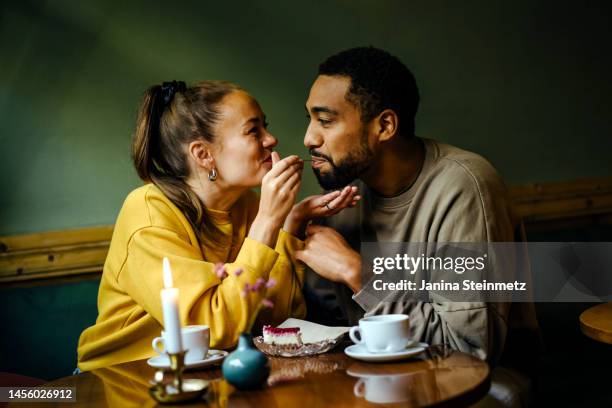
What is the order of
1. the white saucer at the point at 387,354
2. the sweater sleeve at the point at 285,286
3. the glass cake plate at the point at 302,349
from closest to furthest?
1. the white saucer at the point at 387,354
2. the glass cake plate at the point at 302,349
3. the sweater sleeve at the point at 285,286

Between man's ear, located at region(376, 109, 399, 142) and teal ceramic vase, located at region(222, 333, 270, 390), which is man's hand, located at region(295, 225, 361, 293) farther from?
teal ceramic vase, located at region(222, 333, 270, 390)

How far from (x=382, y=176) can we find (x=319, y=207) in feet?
0.78

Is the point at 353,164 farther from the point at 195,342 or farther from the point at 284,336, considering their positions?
the point at 195,342

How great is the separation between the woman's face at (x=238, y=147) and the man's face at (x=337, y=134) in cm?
17

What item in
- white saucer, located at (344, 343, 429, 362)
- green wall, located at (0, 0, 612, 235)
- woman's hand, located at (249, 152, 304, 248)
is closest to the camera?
white saucer, located at (344, 343, 429, 362)

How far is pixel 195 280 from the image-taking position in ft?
6.17

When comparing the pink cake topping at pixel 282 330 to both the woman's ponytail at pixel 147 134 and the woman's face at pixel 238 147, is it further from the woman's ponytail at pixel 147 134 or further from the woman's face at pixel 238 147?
the woman's ponytail at pixel 147 134

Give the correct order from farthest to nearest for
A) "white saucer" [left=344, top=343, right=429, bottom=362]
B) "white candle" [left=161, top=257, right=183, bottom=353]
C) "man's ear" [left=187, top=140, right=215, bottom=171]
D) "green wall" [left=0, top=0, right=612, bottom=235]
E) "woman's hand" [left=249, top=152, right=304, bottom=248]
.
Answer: "green wall" [left=0, top=0, right=612, bottom=235] → "man's ear" [left=187, top=140, right=215, bottom=171] → "woman's hand" [left=249, top=152, right=304, bottom=248] → "white saucer" [left=344, top=343, right=429, bottom=362] → "white candle" [left=161, top=257, right=183, bottom=353]

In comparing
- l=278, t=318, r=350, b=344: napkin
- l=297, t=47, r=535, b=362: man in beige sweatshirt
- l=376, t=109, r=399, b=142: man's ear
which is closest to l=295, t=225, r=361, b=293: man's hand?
l=297, t=47, r=535, b=362: man in beige sweatshirt

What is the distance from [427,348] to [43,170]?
1674mm

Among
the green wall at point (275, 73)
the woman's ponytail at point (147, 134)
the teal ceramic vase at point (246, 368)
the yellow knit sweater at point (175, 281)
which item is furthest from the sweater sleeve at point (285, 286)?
the green wall at point (275, 73)

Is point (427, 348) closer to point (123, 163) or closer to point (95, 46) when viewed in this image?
point (123, 163)

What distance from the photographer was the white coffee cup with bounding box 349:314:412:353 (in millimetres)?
1527

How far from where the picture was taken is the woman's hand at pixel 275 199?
6.63 feet
